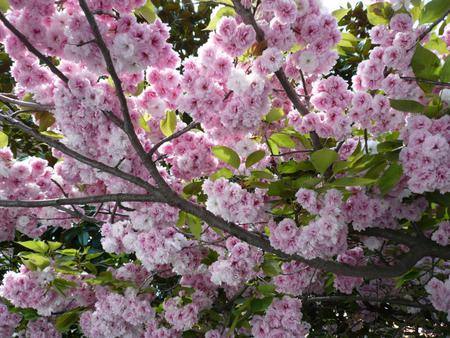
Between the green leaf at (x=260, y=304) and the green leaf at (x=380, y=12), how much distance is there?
52.7 inches

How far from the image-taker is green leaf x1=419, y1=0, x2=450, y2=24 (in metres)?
1.70

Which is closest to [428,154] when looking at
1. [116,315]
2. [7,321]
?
[116,315]

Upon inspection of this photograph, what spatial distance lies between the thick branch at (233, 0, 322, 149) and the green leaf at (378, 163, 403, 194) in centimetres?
37

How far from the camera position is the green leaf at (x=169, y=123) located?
2.21 metres

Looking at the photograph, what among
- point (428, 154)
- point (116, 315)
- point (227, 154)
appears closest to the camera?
point (428, 154)

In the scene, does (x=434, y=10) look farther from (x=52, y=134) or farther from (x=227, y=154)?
(x=52, y=134)

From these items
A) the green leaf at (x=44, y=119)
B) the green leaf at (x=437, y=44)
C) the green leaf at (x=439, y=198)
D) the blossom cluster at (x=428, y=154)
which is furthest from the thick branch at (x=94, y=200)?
the green leaf at (x=437, y=44)

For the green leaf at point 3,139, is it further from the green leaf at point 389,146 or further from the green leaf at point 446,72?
the green leaf at point 446,72

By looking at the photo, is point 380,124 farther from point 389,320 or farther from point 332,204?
point 389,320

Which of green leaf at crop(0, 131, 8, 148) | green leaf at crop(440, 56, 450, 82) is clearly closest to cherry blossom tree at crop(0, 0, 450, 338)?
green leaf at crop(440, 56, 450, 82)

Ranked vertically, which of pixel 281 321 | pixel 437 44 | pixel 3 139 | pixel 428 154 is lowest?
pixel 281 321

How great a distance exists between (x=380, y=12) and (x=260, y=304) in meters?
1.40

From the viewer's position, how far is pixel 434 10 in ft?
5.64

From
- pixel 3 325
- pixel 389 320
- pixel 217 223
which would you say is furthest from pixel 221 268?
pixel 389 320
